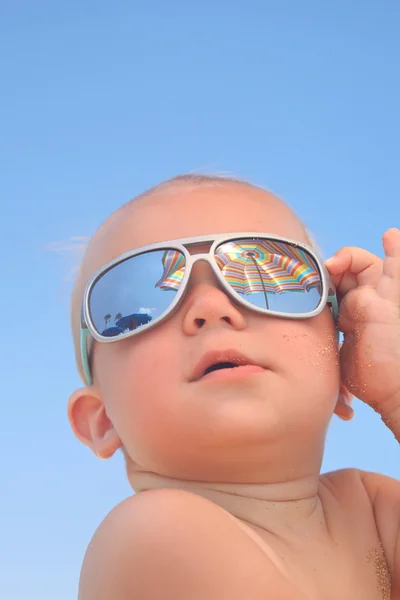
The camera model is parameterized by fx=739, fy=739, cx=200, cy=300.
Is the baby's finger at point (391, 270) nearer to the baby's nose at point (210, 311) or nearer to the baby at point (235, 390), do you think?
the baby at point (235, 390)

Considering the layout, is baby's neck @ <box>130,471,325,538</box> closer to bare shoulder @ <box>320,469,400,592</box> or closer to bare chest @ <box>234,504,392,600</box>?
bare chest @ <box>234,504,392,600</box>

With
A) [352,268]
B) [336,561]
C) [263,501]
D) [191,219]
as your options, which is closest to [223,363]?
[263,501]

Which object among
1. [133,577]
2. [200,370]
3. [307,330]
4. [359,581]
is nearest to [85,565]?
[133,577]

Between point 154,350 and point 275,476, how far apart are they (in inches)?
23.8

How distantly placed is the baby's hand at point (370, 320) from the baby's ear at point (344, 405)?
197 millimetres

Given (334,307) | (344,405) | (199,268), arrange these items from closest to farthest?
(199,268), (334,307), (344,405)

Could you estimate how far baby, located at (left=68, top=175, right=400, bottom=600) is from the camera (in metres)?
2.11

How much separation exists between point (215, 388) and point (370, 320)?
772 millimetres

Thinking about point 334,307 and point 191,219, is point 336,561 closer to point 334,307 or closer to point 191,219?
point 334,307

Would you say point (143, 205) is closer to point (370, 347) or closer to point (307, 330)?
point (307, 330)

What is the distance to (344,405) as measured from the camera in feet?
10.3

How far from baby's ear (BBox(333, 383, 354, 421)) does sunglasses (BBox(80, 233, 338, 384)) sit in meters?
0.54

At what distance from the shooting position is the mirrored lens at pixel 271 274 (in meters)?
2.62

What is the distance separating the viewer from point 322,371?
265 centimetres
